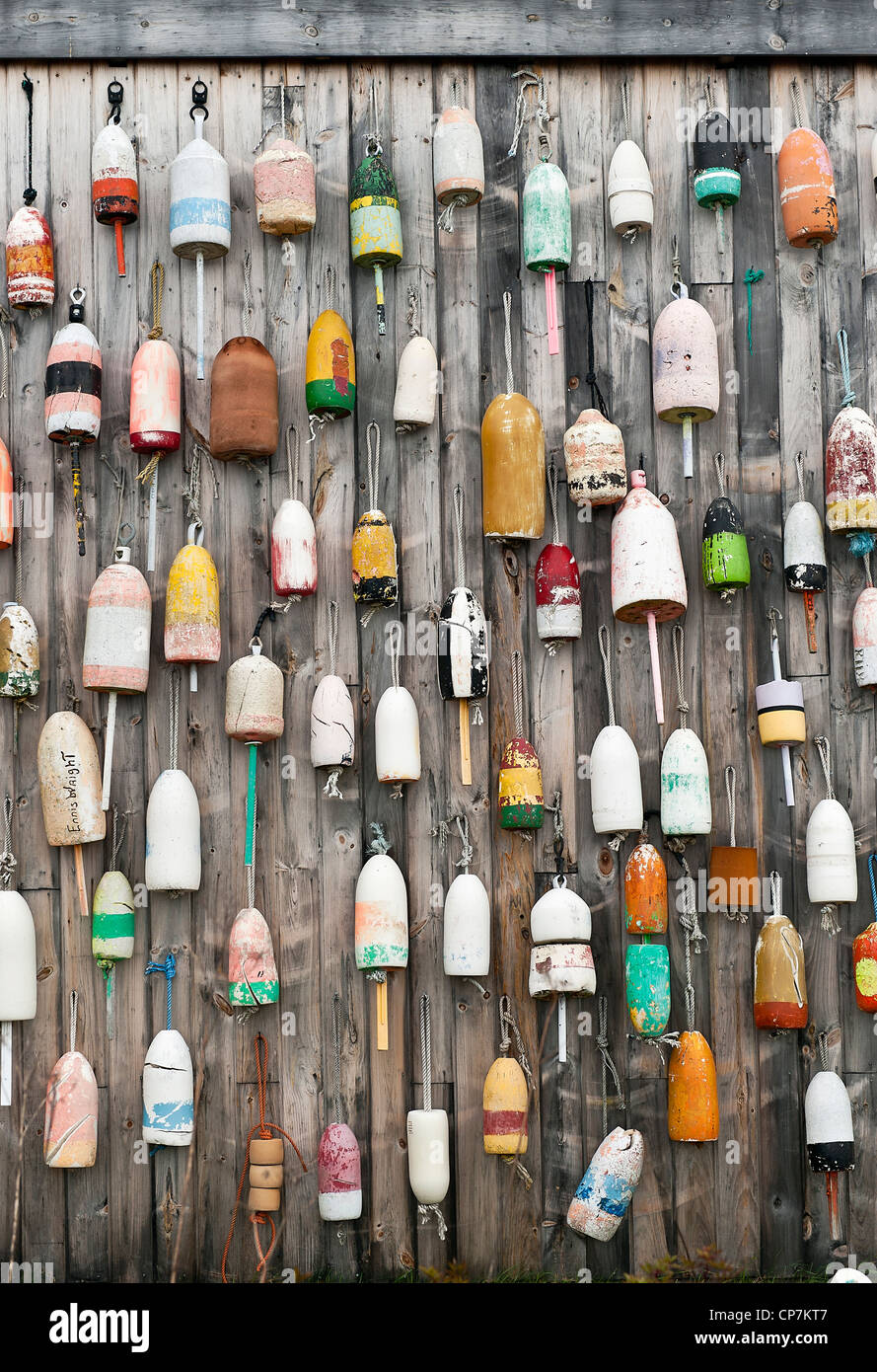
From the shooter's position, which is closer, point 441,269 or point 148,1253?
point 148,1253

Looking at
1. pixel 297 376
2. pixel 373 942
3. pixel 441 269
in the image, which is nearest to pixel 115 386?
pixel 297 376

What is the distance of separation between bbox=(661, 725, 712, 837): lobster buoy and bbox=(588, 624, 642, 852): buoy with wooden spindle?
7 centimetres

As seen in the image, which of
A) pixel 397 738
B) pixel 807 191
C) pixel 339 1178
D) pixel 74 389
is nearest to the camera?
pixel 339 1178

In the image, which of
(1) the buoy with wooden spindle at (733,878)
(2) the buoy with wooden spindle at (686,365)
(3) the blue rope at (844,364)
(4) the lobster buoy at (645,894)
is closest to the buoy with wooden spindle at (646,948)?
(4) the lobster buoy at (645,894)

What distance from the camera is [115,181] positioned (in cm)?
367

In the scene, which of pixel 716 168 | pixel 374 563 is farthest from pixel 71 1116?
pixel 716 168

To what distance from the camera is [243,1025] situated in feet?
11.6

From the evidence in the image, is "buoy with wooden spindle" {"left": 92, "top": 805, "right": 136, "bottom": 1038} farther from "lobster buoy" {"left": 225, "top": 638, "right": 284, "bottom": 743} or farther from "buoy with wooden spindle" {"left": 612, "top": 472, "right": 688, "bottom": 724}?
→ "buoy with wooden spindle" {"left": 612, "top": 472, "right": 688, "bottom": 724}

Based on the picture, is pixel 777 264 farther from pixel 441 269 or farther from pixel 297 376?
pixel 297 376

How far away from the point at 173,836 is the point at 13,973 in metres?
0.49

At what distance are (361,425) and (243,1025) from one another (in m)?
1.52

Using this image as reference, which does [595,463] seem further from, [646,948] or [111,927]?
[111,927]

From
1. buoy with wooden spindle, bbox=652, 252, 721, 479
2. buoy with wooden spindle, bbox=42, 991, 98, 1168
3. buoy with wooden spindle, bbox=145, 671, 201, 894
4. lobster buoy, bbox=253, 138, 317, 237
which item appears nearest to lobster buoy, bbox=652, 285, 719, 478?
buoy with wooden spindle, bbox=652, 252, 721, 479

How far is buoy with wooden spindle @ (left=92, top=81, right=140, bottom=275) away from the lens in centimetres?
368
